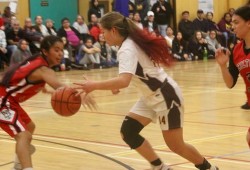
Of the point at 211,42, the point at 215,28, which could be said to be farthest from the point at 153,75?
the point at 215,28

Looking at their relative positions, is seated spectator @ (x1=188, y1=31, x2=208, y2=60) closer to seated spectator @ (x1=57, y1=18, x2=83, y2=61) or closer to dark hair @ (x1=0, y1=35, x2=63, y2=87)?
seated spectator @ (x1=57, y1=18, x2=83, y2=61)

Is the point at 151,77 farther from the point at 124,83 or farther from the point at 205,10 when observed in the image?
the point at 205,10

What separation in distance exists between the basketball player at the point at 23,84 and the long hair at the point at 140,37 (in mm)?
578

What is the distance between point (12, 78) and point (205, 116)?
16.8 feet

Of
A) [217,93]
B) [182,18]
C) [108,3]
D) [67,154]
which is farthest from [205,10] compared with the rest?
[67,154]

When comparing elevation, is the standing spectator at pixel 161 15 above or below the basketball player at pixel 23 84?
below

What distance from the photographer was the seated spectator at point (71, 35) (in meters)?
20.8

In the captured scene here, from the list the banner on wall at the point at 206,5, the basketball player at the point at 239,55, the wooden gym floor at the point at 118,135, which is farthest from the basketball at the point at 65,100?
the banner on wall at the point at 206,5

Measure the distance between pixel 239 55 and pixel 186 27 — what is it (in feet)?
62.6

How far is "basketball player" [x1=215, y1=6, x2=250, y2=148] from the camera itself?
559 centimetres

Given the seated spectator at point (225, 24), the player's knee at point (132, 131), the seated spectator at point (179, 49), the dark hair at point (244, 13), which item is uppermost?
the dark hair at point (244, 13)

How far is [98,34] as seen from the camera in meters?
21.7

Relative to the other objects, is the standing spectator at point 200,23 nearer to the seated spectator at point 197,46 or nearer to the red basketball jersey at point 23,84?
the seated spectator at point 197,46

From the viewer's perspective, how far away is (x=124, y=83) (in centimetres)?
571
